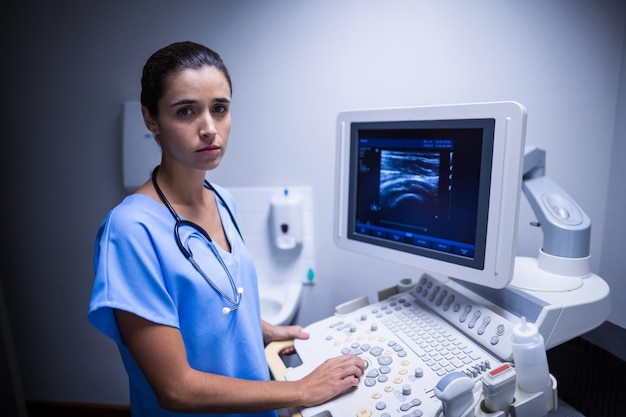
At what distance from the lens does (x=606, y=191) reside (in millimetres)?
1317

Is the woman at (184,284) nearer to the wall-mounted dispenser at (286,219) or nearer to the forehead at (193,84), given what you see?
the forehead at (193,84)

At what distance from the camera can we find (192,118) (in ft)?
2.61

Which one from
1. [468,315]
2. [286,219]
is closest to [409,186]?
[468,315]

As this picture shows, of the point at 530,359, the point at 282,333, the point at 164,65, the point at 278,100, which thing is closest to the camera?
the point at 530,359

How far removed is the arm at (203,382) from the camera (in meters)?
0.67

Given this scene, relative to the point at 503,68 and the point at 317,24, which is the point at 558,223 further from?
the point at 317,24

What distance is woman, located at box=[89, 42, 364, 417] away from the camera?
0.68 m

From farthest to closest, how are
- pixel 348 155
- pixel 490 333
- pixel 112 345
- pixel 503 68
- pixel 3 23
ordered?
1. pixel 112 345
2. pixel 3 23
3. pixel 503 68
4. pixel 348 155
5. pixel 490 333

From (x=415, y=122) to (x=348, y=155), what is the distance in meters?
0.22

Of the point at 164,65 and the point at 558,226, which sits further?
the point at 558,226

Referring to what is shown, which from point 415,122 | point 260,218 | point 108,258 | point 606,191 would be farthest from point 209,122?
point 606,191

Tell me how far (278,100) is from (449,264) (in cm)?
94

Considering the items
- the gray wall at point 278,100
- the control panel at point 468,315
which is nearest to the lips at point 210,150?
the control panel at point 468,315

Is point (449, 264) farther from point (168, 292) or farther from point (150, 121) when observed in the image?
point (150, 121)
